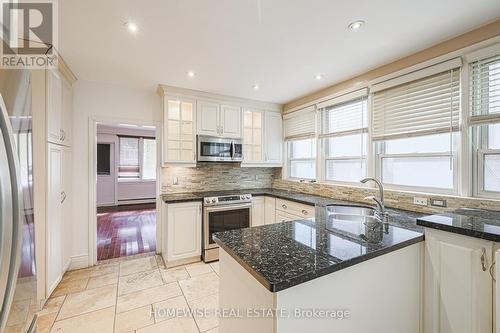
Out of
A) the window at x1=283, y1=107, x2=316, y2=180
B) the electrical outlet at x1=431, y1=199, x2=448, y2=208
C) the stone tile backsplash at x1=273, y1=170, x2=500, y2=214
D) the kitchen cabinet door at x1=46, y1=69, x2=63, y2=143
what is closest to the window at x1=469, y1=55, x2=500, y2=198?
the stone tile backsplash at x1=273, y1=170, x2=500, y2=214

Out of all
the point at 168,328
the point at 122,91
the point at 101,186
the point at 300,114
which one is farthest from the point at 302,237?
the point at 101,186

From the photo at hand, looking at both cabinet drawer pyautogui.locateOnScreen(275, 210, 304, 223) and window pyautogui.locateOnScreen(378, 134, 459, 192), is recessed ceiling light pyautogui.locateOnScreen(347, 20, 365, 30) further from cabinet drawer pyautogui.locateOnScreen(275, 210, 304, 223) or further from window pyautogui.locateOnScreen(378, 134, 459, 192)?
cabinet drawer pyautogui.locateOnScreen(275, 210, 304, 223)

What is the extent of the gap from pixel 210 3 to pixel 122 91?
88.8 inches

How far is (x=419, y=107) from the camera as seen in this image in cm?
216

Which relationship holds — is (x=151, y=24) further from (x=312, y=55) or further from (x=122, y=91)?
(x=122, y=91)

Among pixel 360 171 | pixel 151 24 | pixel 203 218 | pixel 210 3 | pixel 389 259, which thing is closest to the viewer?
pixel 389 259

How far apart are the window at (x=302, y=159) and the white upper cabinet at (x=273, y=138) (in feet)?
0.64

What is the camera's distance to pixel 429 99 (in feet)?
6.84

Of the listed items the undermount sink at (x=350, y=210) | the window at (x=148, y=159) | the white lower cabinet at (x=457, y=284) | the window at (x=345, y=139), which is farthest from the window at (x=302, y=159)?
the window at (x=148, y=159)

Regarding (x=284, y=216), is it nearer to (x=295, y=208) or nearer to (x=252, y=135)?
(x=295, y=208)

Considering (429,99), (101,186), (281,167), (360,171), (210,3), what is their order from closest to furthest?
(210,3), (429,99), (360,171), (281,167), (101,186)

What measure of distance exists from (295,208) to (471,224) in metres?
1.85

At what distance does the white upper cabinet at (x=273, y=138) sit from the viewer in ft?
12.8

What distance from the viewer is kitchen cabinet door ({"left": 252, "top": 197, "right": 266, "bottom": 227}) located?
135 inches
